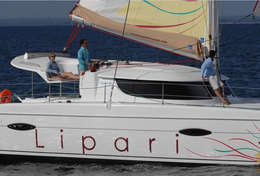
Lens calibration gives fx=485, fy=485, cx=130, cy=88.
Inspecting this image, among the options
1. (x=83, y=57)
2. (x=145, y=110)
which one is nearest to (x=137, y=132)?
(x=145, y=110)

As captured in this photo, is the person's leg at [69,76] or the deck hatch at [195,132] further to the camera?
the person's leg at [69,76]

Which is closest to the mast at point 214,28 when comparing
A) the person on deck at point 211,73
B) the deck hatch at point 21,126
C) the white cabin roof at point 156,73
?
the person on deck at point 211,73

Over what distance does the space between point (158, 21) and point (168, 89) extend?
192cm

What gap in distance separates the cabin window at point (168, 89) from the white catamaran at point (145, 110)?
0.02 metres

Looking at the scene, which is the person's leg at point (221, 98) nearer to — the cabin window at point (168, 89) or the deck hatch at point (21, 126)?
the cabin window at point (168, 89)

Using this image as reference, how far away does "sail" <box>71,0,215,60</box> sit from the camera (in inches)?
459

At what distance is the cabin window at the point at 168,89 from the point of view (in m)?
11.1

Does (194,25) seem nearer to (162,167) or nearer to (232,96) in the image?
(232,96)

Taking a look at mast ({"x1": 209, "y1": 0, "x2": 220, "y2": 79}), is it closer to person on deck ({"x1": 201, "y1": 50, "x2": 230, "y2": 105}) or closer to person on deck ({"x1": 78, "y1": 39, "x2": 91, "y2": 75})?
person on deck ({"x1": 201, "y1": 50, "x2": 230, "y2": 105})

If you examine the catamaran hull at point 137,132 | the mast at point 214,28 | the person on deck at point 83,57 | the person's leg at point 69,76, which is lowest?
the catamaran hull at point 137,132

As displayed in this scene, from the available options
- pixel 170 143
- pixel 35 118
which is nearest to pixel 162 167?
pixel 170 143

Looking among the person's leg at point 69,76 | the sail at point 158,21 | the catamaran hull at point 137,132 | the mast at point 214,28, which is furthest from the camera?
the person's leg at point 69,76

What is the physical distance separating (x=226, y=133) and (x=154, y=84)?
201cm

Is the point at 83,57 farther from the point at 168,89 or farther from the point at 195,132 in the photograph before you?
the point at 195,132
